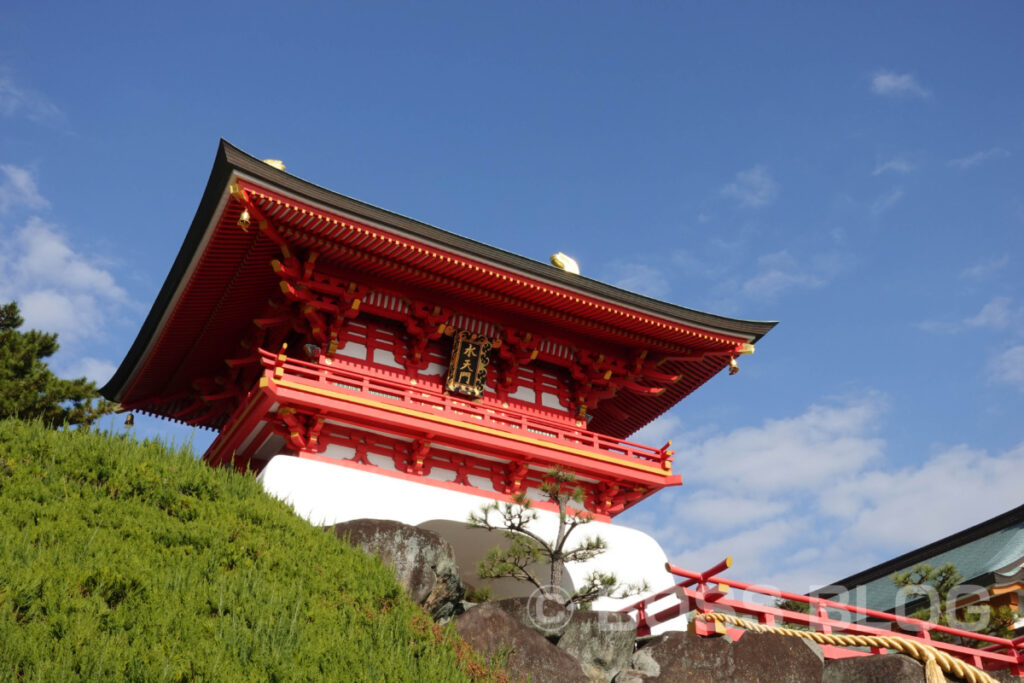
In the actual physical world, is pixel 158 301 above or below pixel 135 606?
above

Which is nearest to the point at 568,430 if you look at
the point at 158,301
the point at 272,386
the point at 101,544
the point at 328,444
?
the point at 328,444

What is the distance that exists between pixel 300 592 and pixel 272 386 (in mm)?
7445

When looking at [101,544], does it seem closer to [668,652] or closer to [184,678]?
[184,678]

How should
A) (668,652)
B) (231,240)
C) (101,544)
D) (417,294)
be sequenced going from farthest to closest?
1. (417,294)
2. (231,240)
3. (668,652)
4. (101,544)

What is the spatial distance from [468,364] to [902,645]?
10923mm

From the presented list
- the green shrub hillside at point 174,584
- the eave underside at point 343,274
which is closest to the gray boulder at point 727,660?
the green shrub hillside at point 174,584

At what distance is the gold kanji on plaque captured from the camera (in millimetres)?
19500

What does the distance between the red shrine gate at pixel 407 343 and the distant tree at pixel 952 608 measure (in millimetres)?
6631

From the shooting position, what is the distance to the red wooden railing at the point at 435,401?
1716 cm

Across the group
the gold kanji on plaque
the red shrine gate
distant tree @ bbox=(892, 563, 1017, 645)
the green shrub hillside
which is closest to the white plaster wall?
the red shrine gate

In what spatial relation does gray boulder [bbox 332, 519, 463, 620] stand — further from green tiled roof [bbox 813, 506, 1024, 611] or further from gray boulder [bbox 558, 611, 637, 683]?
green tiled roof [bbox 813, 506, 1024, 611]

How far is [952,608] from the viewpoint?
23234mm

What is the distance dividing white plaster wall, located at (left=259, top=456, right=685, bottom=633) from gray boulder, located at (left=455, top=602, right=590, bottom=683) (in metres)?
5.32

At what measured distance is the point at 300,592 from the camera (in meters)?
9.59
